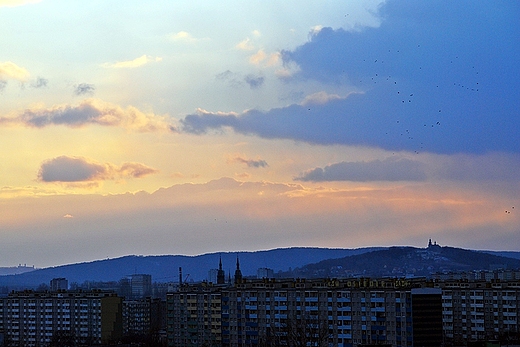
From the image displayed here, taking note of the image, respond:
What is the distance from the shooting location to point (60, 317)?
109 metres

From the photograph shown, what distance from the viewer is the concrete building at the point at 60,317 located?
10675 cm

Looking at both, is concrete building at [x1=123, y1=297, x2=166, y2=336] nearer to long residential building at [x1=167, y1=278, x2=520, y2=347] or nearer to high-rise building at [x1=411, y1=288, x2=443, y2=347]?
long residential building at [x1=167, y1=278, x2=520, y2=347]

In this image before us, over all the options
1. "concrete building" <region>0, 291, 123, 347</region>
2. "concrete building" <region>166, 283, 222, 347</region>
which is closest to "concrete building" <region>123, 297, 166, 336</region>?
"concrete building" <region>0, 291, 123, 347</region>

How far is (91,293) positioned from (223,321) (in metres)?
32.6

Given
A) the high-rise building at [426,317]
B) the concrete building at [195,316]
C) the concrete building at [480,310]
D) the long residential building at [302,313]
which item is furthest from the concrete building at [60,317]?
the high-rise building at [426,317]

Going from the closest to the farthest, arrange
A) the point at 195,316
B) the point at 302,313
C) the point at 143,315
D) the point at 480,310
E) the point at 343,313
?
the point at 343,313 → the point at 302,313 → the point at 195,316 → the point at 480,310 → the point at 143,315

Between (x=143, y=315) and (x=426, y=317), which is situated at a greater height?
(x=426, y=317)

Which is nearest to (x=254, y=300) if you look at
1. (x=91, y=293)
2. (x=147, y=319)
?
(x=91, y=293)

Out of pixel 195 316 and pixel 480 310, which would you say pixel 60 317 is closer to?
pixel 195 316

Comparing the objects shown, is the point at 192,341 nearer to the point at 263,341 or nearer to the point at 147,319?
the point at 263,341

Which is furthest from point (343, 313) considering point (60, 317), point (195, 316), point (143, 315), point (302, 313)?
point (143, 315)

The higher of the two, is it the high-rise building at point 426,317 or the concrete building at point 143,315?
the high-rise building at point 426,317

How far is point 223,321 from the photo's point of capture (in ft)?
270

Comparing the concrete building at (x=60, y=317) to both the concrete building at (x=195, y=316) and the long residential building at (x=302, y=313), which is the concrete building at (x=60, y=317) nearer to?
the concrete building at (x=195, y=316)
